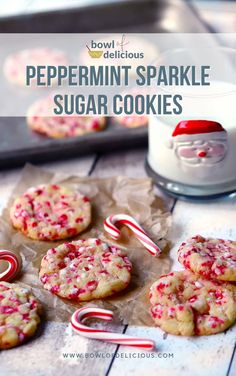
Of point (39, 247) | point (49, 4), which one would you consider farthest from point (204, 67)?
point (49, 4)

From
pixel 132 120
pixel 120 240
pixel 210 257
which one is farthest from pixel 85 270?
pixel 132 120

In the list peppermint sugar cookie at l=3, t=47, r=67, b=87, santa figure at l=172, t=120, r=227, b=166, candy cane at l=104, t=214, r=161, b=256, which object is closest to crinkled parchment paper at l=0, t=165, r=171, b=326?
candy cane at l=104, t=214, r=161, b=256

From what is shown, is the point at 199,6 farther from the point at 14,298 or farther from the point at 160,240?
the point at 14,298

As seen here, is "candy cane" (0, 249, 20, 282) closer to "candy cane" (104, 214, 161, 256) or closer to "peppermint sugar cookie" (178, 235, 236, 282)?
"candy cane" (104, 214, 161, 256)

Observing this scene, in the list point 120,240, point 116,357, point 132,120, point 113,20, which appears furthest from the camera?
point 113,20

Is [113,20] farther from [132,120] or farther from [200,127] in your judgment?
[200,127]

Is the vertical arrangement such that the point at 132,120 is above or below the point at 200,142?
below
